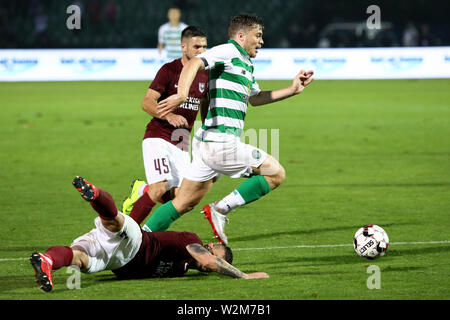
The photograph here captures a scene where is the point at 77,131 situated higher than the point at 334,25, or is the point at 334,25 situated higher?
the point at 334,25

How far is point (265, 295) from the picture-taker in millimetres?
5789

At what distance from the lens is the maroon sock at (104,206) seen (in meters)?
5.77

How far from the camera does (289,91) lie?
24.8 ft

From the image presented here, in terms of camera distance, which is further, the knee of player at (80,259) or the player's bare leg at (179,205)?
the player's bare leg at (179,205)

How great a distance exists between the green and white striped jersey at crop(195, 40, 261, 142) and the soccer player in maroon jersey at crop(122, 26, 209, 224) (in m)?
0.84

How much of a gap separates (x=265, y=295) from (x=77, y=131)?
1191 cm

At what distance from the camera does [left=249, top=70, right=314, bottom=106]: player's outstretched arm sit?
7.52m

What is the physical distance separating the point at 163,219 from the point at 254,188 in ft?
2.73

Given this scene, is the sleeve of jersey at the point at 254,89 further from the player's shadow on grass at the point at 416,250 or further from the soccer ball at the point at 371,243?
the player's shadow on grass at the point at 416,250

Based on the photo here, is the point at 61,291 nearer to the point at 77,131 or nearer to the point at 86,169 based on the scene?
the point at 86,169

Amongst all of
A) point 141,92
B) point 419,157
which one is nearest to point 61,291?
point 419,157

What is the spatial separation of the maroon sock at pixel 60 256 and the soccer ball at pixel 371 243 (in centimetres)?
251

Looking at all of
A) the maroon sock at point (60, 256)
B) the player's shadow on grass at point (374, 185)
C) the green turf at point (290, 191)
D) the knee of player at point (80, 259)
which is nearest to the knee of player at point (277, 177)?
the green turf at point (290, 191)

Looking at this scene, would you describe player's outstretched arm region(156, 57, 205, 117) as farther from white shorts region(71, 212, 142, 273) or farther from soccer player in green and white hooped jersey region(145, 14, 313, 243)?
white shorts region(71, 212, 142, 273)
